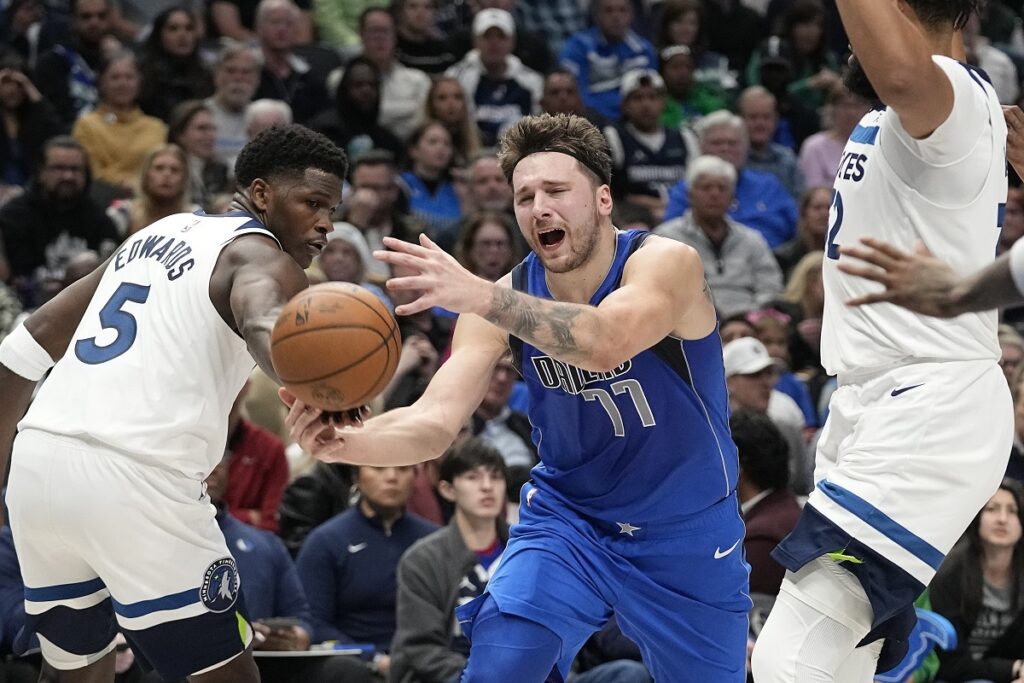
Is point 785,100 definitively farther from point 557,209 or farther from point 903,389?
point 903,389

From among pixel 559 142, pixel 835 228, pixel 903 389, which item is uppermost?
pixel 559 142

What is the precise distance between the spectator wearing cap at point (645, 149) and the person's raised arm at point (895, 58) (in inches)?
312

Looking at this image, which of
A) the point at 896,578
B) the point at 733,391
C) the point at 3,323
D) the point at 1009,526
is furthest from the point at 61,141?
the point at 896,578

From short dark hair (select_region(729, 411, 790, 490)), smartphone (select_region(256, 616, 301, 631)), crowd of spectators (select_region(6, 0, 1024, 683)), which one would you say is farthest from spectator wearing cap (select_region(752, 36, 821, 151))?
smartphone (select_region(256, 616, 301, 631))

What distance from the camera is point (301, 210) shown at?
5.08 meters

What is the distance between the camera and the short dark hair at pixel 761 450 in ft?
25.1

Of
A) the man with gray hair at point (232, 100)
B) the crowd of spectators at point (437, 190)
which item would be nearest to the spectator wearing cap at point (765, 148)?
the crowd of spectators at point (437, 190)

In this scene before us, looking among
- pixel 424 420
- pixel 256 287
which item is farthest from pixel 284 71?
pixel 256 287

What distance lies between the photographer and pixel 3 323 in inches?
366

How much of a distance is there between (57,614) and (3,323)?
4.79m

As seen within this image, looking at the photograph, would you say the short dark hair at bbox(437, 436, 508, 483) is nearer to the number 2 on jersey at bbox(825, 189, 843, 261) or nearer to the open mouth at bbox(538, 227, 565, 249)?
the open mouth at bbox(538, 227, 565, 249)

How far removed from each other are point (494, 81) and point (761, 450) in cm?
631

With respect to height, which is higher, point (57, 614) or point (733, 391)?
point (57, 614)

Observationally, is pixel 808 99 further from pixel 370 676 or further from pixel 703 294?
pixel 703 294
